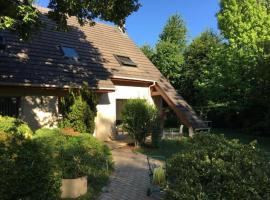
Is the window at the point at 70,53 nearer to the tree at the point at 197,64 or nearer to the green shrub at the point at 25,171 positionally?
the green shrub at the point at 25,171

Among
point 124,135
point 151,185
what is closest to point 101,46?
point 124,135

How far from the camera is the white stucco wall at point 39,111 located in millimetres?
16766

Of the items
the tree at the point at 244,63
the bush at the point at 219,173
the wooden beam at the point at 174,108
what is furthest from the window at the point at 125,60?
the bush at the point at 219,173

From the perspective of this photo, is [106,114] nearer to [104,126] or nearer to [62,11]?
[104,126]

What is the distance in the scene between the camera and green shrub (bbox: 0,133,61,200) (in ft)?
20.5

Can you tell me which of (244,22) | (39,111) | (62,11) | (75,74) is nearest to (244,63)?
(244,22)

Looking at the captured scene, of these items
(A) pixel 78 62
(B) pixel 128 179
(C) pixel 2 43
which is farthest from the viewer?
(A) pixel 78 62

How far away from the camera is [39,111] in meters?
17.3

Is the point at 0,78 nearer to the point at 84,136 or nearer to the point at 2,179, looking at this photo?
the point at 84,136

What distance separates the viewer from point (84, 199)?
28.7ft

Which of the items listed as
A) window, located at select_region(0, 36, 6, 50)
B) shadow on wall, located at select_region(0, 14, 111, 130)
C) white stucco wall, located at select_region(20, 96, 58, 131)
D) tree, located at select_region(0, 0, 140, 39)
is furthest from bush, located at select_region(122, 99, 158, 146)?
window, located at select_region(0, 36, 6, 50)

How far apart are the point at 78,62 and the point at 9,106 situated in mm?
4617

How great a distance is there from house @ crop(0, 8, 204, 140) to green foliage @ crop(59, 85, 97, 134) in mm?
570

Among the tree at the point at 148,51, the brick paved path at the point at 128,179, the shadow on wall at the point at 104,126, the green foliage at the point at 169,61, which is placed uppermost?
the tree at the point at 148,51
